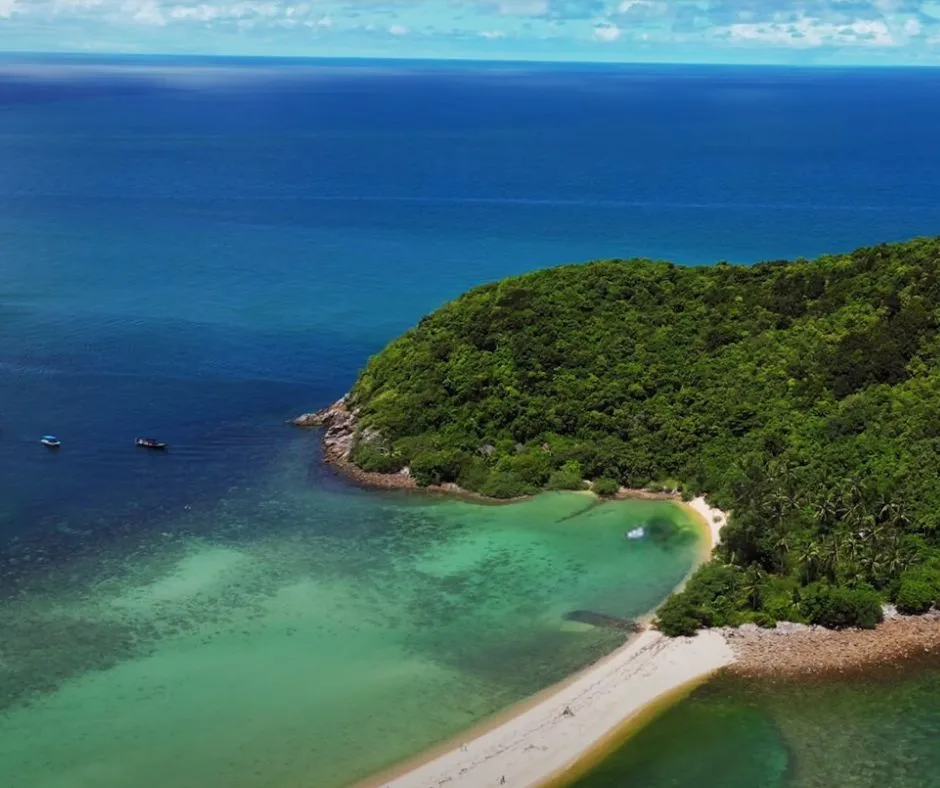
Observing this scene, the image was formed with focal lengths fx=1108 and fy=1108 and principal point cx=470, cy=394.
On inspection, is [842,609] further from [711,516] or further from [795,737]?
[711,516]

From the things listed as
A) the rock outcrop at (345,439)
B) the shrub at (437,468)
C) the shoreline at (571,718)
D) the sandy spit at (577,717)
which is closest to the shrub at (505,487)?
the shrub at (437,468)

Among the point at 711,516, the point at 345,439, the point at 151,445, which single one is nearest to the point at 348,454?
the point at 345,439

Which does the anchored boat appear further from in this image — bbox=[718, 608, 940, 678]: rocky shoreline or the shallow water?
bbox=[718, 608, 940, 678]: rocky shoreline

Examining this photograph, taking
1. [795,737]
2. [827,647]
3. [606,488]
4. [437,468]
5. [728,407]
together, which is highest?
[728,407]

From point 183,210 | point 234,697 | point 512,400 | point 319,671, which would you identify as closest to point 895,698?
point 319,671

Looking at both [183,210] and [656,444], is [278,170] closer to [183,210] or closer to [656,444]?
[183,210]

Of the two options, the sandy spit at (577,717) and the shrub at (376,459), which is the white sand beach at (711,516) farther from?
the shrub at (376,459)
